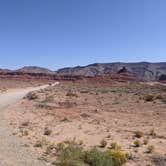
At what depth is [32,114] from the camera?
2341 cm

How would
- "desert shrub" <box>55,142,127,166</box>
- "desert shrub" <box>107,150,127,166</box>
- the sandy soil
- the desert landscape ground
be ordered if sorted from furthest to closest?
the sandy soil
the desert landscape ground
"desert shrub" <box>107,150,127,166</box>
"desert shrub" <box>55,142,127,166</box>

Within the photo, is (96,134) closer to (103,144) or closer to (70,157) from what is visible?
(103,144)

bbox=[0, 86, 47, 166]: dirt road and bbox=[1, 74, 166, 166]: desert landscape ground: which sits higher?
bbox=[0, 86, 47, 166]: dirt road

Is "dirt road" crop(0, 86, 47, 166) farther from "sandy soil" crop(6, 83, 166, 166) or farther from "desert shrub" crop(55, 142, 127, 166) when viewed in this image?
"desert shrub" crop(55, 142, 127, 166)

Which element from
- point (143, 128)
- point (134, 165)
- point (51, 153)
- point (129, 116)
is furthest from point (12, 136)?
point (129, 116)

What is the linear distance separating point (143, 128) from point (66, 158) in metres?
9.26

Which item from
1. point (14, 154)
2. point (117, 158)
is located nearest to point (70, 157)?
point (117, 158)

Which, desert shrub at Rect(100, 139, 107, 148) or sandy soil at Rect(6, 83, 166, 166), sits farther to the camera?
desert shrub at Rect(100, 139, 107, 148)

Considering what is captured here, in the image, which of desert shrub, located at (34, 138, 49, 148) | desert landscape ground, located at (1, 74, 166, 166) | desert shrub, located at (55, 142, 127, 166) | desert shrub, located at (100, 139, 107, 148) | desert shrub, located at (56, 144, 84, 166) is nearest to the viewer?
desert shrub, located at (56, 144, 84, 166)

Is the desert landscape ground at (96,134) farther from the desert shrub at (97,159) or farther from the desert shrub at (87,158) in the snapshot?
the desert shrub at (97,159)

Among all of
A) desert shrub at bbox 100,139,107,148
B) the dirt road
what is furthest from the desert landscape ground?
the dirt road

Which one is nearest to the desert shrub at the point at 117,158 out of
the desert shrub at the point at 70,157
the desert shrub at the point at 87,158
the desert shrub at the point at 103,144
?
the desert shrub at the point at 87,158

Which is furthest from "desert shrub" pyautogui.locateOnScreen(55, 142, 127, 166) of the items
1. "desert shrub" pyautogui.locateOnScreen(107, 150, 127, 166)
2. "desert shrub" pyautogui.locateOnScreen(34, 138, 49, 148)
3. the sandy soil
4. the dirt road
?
"desert shrub" pyautogui.locateOnScreen(34, 138, 49, 148)

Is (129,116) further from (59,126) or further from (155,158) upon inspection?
(155,158)
